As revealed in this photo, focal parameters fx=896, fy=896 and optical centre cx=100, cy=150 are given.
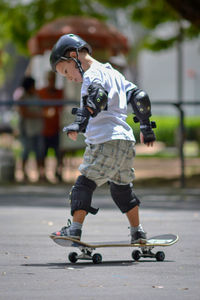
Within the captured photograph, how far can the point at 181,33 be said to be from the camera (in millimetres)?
20078

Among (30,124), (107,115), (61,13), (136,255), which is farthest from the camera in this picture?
(61,13)

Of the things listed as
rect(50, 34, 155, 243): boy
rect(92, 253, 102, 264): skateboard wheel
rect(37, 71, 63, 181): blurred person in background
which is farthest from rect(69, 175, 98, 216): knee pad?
rect(37, 71, 63, 181): blurred person in background

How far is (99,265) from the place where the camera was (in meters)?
6.29

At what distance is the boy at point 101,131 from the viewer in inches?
248

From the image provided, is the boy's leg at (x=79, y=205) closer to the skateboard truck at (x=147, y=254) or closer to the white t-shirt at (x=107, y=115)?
the white t-shirt at (x=107, y=115)

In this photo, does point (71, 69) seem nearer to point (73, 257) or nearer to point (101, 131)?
point (101, 131)

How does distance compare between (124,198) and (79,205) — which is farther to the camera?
(124,198)

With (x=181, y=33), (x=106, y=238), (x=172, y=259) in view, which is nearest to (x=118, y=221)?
(x=106, y=238)

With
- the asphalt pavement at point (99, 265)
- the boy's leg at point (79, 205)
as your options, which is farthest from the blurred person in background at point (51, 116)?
the boy's leg at point (79, 205)

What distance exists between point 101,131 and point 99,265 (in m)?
0.95

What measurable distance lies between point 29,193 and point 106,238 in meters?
5.38

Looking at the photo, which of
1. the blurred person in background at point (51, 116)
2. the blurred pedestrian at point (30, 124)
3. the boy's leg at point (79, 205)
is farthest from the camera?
the blurred person in background at point (51, 116)

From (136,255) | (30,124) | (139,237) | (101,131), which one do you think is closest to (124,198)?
(139,237)

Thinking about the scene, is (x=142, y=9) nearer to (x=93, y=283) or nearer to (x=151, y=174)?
(x=151, y=174)
